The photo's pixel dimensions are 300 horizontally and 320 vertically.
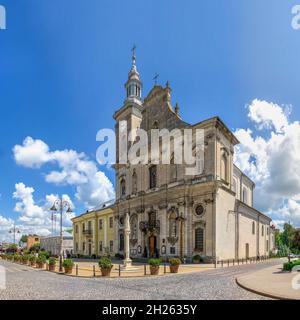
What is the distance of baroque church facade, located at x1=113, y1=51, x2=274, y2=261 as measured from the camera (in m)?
31.4

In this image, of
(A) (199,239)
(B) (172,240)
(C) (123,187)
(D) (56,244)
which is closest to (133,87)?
(C) (123,187)

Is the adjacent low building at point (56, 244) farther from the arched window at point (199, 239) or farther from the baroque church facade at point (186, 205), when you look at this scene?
the arched window at point (199, 239)

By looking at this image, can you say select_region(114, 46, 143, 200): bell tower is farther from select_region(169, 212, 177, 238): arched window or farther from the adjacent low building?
the adjacent low building

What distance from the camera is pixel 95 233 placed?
55062 mm

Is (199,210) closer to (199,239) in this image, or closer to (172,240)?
(199,239)

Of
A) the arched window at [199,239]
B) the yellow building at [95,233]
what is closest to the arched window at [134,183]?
the yellow building at [95,233]

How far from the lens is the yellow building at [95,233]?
50.2 meters

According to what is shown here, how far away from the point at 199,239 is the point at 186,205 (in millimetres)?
4018

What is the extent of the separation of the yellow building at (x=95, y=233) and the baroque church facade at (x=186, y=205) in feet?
13.2

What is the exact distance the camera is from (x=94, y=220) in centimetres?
5634

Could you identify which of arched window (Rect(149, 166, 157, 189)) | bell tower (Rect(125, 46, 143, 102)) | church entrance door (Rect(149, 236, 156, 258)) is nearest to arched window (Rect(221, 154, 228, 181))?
arched window (Rect(149, 166, 157, 189))

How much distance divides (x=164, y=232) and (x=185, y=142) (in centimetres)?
1138

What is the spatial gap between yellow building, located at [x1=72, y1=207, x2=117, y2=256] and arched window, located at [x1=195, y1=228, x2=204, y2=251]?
61.3 ft
